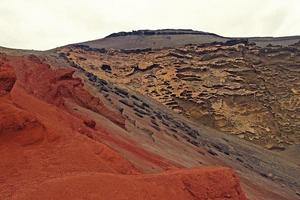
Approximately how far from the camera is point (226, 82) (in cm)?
7581

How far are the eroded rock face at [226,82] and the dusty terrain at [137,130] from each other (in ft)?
0.54

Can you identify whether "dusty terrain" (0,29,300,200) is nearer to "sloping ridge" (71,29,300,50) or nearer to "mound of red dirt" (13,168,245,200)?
"mound of red dirt" (13,168,245,200)

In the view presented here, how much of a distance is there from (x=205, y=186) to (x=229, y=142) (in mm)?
A: 40073

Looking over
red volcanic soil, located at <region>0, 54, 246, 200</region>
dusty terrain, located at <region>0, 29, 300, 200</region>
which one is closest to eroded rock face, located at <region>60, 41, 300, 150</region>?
dusty terrain, located at <region>0, 29, 300, 200</region>

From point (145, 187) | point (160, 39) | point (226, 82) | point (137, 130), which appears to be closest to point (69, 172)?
point (145, 187)

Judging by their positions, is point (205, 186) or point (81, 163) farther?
point (205, 186)

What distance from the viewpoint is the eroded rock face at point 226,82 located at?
232ft

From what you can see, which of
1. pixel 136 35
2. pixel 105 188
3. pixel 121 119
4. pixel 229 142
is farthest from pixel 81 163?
pixel 136 35

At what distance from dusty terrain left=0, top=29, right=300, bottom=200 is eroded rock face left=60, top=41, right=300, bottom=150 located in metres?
0.16

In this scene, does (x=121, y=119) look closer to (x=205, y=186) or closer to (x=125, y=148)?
(x=125, y=148)

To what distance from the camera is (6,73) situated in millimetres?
18234

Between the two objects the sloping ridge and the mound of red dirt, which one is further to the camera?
the sloping ridge

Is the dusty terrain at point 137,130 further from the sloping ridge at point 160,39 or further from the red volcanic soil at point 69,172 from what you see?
the sloping ridge at point 160,39

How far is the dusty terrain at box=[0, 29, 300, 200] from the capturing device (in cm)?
1503
